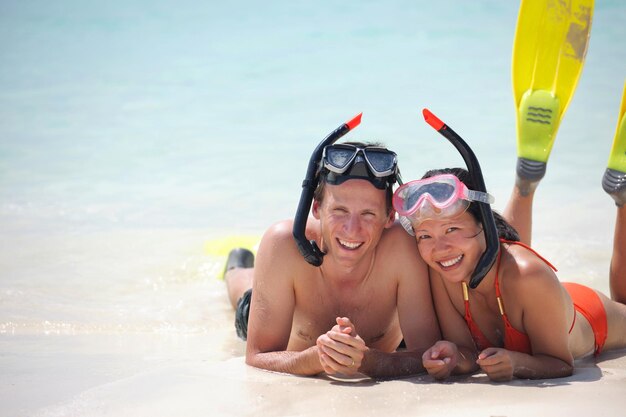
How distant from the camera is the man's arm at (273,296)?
3627mm

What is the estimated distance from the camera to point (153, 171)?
11.0 m

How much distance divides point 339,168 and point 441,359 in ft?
3.19

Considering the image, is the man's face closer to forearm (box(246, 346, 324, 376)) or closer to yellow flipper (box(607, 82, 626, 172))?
forearm (box(246, 346, 324, 376))

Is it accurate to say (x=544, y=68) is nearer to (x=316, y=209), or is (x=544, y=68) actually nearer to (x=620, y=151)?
(x=620, y=151)

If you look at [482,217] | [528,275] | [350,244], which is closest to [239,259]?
[350,244]

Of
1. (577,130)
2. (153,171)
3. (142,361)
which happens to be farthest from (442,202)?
(577,130)

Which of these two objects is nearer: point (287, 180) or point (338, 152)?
point (338, 152)

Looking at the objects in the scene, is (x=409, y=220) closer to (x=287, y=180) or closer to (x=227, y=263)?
(x=227, y=263)

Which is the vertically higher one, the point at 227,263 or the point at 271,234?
the point at 271,234

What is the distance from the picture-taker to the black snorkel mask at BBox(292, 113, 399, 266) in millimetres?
3508

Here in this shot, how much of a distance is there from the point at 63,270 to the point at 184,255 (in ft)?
3.64

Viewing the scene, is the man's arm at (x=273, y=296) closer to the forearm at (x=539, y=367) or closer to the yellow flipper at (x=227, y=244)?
the forearm at (x=539, y=367)

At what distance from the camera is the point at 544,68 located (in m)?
5.49

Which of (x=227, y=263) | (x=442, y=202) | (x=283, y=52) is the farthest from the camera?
(x=283, y=52)
